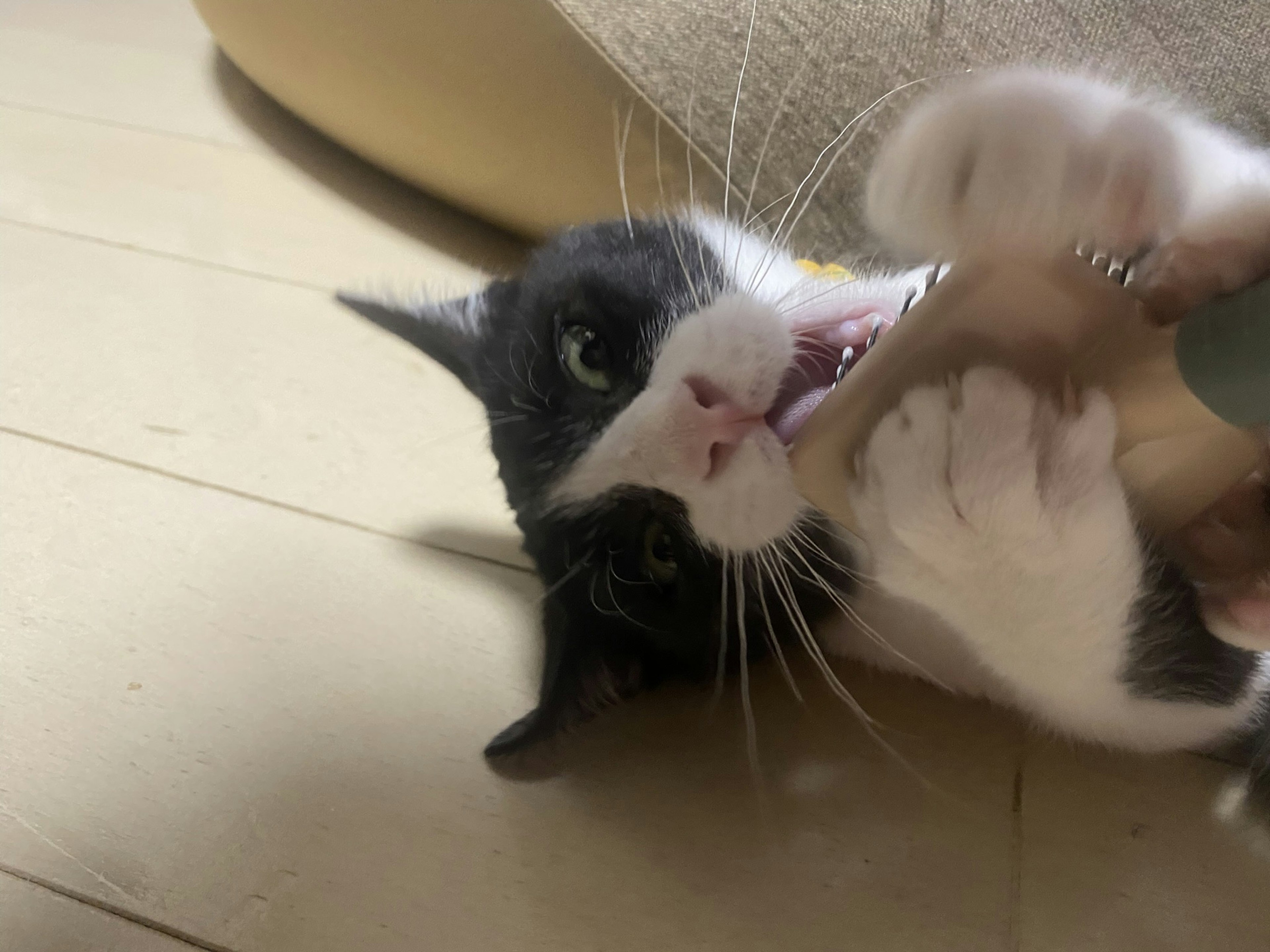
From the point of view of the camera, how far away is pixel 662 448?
67cm

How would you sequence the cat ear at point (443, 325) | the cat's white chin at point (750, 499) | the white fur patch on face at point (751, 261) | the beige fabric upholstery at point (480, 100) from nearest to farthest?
the cat's white chin at point (750, 499)
the white fur patch on face at point (751, 261)
the cat ear at point (443, 325)
the beige fabric upholstery at point (480, 100)

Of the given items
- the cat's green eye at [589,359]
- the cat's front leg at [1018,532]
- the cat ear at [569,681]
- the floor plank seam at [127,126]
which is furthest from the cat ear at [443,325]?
the floor plank seam at [127,126]

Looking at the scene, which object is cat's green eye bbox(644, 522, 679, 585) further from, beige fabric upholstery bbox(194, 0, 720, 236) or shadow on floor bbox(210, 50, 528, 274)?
shadow on floor bbox(210, 50, 528, 274)

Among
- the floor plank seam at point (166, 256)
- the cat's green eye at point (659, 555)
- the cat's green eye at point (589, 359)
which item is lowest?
the cat's green eye at point (659, 555)

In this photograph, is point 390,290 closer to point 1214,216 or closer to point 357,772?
point 357,772

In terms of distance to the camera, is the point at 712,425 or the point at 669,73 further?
the point at 669,73

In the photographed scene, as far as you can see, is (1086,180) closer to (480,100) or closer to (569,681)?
(569,681)

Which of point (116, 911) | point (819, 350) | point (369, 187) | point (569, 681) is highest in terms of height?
point (369, 187)

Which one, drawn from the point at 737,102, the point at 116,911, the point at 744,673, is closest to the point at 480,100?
the point at 737,102

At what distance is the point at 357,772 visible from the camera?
2.64 feet

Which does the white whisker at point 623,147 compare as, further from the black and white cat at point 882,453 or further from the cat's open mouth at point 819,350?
the cat's open mouth at point 819,350

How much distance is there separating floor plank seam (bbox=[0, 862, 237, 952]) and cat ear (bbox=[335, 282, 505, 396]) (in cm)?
53

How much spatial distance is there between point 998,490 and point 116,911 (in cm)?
76

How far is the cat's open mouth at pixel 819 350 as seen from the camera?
2.28 feet
